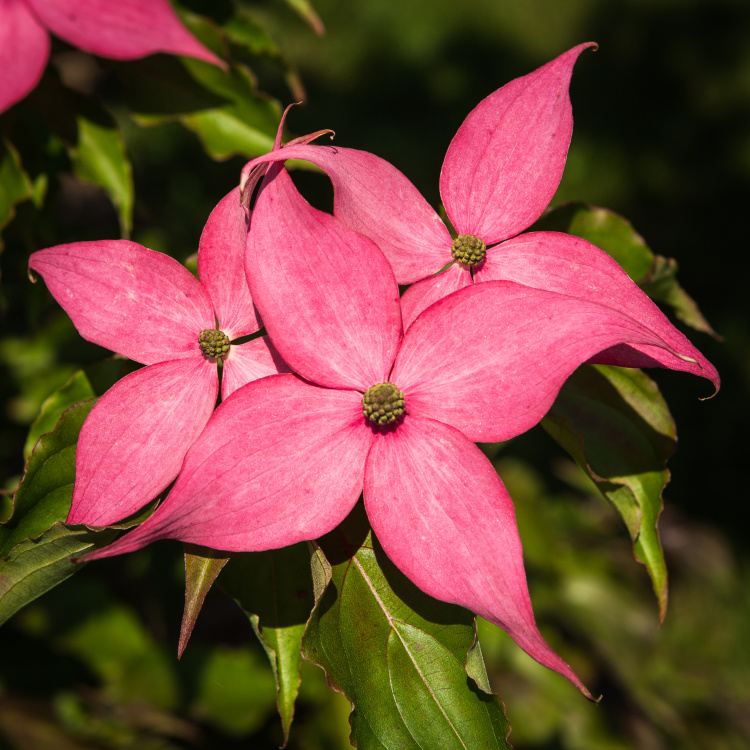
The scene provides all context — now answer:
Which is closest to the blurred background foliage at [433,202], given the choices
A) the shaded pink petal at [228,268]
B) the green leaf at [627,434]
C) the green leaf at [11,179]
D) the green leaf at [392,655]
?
the green leaf at [11,179]

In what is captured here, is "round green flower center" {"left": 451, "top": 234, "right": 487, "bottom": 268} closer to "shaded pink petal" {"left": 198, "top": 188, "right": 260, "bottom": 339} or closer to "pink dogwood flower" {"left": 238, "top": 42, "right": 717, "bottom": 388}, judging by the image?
"pink dogwood flower" {"left": 238, "top": 42, "right": 717, "bottom": 388}

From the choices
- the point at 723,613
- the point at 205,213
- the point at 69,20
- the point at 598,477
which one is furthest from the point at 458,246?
the point at 723,613

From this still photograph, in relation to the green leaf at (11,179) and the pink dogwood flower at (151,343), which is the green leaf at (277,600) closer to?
the pink dogwood flower at (151,343)

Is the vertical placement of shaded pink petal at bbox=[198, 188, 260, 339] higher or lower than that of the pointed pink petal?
higher

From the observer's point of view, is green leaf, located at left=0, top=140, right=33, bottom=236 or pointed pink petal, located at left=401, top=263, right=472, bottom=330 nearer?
pointed pink petal, located at left=401, top=263, right=472, bottom=330

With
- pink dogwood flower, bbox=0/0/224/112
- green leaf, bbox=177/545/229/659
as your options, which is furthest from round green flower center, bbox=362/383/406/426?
pink dogwood flower, bbox=0/0/224/112

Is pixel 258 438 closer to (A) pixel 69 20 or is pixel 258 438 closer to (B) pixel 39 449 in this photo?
(B) pixel 39 449

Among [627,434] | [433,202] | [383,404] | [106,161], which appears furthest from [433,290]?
[433,202]
